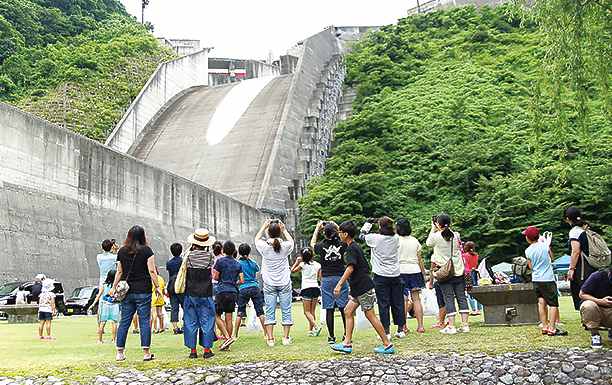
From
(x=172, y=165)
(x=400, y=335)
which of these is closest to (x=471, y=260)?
(x=400, y=335)

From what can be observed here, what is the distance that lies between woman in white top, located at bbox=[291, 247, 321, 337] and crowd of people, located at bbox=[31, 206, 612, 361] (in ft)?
0.06

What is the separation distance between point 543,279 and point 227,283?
4.40 meters

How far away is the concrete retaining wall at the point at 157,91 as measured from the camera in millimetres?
35219

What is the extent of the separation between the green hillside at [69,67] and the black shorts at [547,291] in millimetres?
32791

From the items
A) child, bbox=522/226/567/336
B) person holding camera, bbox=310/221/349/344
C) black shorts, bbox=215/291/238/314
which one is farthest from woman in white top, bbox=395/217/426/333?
black shorts, bbox=215/291/238/314

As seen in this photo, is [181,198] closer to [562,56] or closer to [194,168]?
[194,168]

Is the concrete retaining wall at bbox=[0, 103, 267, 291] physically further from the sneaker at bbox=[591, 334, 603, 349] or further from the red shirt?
the sneaker at bbox=[591, 334, 603, 349]

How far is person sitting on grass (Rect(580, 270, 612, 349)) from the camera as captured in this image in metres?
5.49

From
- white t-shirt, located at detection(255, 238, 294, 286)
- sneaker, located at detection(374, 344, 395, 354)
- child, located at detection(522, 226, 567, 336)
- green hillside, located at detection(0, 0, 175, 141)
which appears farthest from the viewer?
green hillside, located at detection(0, 0, 175, 141)

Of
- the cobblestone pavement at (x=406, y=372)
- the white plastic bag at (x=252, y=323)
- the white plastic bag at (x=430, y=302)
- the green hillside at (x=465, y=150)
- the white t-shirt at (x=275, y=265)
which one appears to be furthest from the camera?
the green hillside at (x=465, y=150)

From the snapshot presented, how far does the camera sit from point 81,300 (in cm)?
1630

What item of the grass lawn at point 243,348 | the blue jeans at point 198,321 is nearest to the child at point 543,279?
the grass lawn at point 243,348

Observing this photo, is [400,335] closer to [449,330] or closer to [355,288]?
[449,330]

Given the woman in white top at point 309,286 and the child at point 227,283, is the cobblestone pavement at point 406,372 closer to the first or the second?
the child at point 227,283
